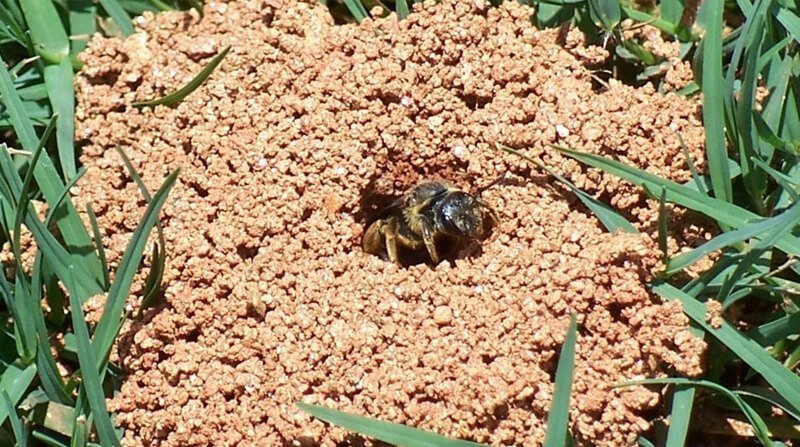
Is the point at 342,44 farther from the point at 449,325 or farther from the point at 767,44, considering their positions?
the point at 767,44

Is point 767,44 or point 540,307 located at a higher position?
point 767,44

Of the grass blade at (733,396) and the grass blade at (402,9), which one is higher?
the grass blade at (402,9)

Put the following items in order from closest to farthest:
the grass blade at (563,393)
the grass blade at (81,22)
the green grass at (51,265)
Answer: the grass blade at (563,393) → the green grass at (51,265) → the grass blade at (81,22)

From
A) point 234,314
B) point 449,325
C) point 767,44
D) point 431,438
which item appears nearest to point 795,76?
point 767,44

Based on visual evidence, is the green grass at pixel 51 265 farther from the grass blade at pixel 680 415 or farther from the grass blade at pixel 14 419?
the grass blade at pixel 680 415

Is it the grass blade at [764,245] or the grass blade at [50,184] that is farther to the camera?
the grass blade at [50,184]

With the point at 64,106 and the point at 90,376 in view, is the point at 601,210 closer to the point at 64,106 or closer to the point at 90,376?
the point at 90,376

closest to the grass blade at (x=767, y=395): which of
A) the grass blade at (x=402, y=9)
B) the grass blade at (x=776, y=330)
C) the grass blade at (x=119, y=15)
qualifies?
the grass blade at (x=776, y=330)

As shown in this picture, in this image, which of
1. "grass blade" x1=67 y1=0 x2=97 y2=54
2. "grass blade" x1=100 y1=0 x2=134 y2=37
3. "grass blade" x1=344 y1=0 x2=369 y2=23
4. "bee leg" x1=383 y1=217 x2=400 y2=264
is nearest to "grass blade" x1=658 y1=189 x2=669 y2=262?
"bee leg" x1=383 y1=217 x2=400 y2=264
